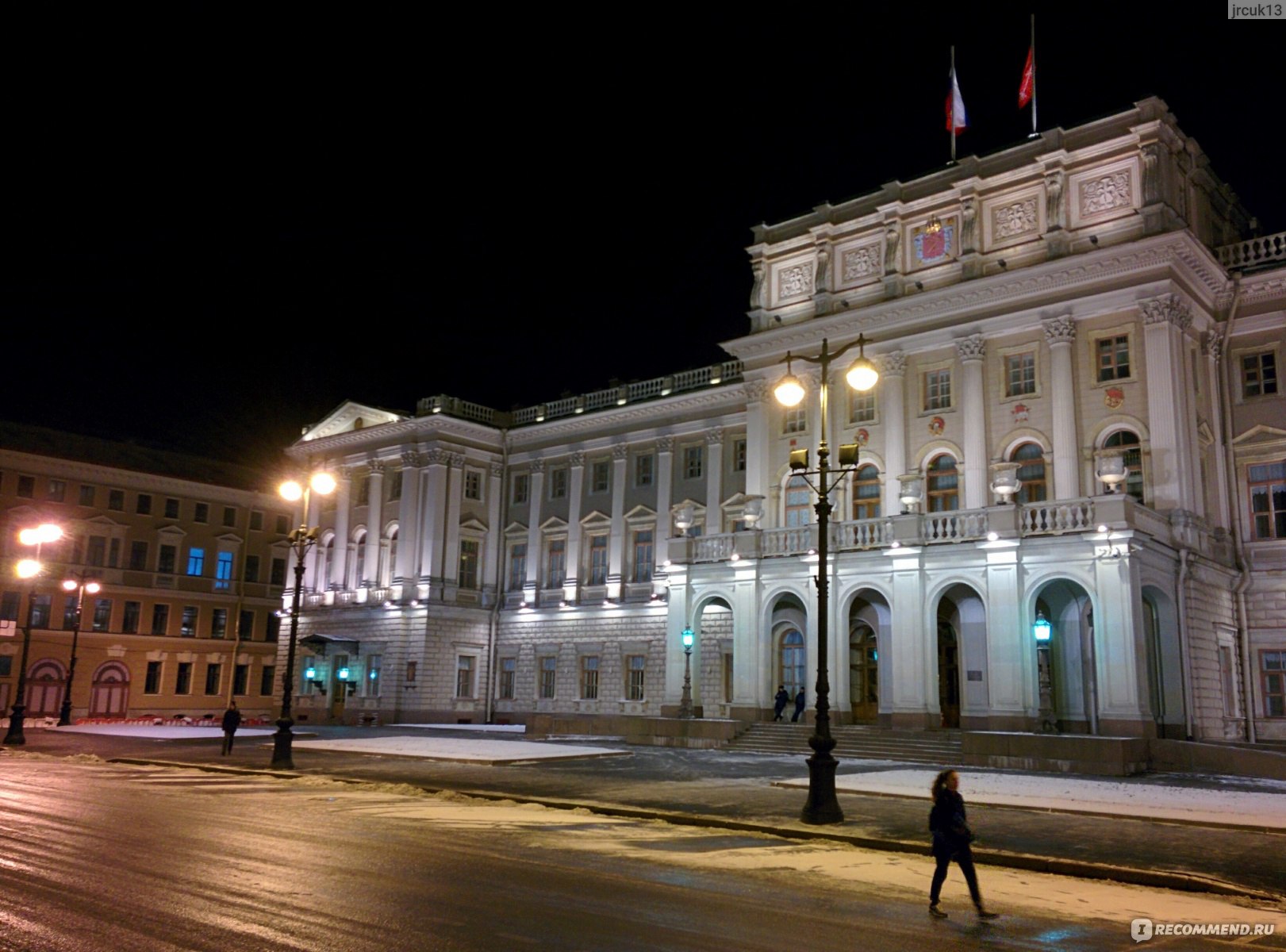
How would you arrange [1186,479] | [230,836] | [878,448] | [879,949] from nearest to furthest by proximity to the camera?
[879,949]
[230,836]
[1186,479]
[878,448]

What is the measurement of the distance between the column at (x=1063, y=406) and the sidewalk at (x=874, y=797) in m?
10.9

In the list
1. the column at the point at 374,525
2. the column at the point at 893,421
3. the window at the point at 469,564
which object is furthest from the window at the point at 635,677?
the column at the point at 893,421

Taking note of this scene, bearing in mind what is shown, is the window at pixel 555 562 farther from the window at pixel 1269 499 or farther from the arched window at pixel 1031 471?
the window at pixel 1269 499

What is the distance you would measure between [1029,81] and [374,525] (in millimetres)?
39103

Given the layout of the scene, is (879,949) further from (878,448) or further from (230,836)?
(878,448)

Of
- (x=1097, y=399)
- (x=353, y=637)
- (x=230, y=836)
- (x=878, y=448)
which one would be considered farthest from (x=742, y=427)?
(x=230, y=836)

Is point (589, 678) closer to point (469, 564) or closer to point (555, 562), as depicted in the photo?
point (555, 562)

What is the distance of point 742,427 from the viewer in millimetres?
49812

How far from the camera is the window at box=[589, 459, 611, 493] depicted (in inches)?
2188

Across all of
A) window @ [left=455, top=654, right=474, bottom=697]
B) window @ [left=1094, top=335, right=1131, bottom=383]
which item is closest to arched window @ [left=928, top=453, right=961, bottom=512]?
window @ [left=1094, top=335, right=1131, bottom=383]

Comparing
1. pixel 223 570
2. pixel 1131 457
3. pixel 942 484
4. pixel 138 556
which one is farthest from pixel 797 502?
pixel 223 570

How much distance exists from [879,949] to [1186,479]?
28.7m

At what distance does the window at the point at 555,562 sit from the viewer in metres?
56.2

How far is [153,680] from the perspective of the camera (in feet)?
216
